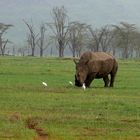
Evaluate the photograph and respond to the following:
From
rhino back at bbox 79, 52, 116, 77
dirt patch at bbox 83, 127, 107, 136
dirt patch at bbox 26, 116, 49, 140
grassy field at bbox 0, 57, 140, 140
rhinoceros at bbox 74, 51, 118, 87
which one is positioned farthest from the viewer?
rhino back at bbox 79, 52, 116, 77

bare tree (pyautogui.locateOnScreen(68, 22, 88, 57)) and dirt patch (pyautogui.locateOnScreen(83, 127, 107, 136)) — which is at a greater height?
dirt patch (pyautogui.locateOnScreen(83, 127, 107, 136))

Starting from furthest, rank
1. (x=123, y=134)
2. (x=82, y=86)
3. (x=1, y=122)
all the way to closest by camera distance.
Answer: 1. (x=82, y=86)
2. (x=1, y=122)
3. (x=123, y=134)

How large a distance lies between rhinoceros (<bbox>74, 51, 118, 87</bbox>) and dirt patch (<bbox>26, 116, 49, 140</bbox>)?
14131 mm

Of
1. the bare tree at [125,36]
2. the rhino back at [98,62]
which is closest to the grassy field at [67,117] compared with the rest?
the rhino back at [98,62]

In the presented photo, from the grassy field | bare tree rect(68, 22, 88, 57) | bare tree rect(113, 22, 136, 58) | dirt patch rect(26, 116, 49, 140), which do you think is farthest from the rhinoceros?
bare tree rect(68, 22, 88, 57)

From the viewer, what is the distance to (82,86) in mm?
31016

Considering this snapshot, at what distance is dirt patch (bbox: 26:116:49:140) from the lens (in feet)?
48.3

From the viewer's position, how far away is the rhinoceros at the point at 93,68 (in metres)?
31.6

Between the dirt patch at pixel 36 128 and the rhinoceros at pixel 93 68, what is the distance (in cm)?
1413

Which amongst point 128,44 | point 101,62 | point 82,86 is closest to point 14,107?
point 82,86

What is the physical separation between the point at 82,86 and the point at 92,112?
11486 mm

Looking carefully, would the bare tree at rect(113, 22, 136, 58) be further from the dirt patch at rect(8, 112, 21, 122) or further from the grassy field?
the dirt patch at rect(8, 112, 21, 122)

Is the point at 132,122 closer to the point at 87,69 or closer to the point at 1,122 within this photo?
the point at 1,122

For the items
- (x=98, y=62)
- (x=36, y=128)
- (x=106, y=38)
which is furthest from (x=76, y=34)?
(x=36, y=128)
